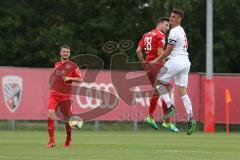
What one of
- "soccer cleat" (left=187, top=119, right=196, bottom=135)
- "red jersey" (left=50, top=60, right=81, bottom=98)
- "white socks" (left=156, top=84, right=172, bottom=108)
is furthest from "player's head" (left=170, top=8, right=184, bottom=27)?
"red jersey" (left=50, top=60, right=81, bottom=98)

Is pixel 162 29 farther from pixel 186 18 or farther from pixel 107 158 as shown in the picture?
pixel 186 18

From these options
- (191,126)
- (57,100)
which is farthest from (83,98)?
(191,126)

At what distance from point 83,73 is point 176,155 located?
18.7 m

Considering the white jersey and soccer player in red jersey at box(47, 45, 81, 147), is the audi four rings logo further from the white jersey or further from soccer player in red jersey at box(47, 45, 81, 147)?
the white jersey

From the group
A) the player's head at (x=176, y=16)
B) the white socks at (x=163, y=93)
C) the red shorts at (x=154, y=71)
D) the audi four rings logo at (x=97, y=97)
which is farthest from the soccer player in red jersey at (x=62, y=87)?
the audi four rings logo at (x=97, y=97)

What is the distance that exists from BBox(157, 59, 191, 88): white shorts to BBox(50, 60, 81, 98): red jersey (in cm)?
234

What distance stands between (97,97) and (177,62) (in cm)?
1655

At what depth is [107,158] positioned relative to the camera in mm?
14812

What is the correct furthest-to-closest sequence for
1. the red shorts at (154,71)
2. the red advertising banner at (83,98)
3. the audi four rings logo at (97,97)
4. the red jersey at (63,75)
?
the audi four rings logo at (97,97) < the red advertising banner at (83,98) < the red jersey at (63,75) < the red shorts at (154,71)

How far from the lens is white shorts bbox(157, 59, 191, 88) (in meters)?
16.8

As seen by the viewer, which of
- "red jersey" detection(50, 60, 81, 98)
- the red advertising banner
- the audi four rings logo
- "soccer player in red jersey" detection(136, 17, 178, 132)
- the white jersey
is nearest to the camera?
the white jersey

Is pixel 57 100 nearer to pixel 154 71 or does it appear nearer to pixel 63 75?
pixel 63 75

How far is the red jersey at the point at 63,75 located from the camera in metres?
18.5

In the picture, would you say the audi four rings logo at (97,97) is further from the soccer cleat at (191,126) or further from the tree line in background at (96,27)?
the soccer cleat at (191,126)
